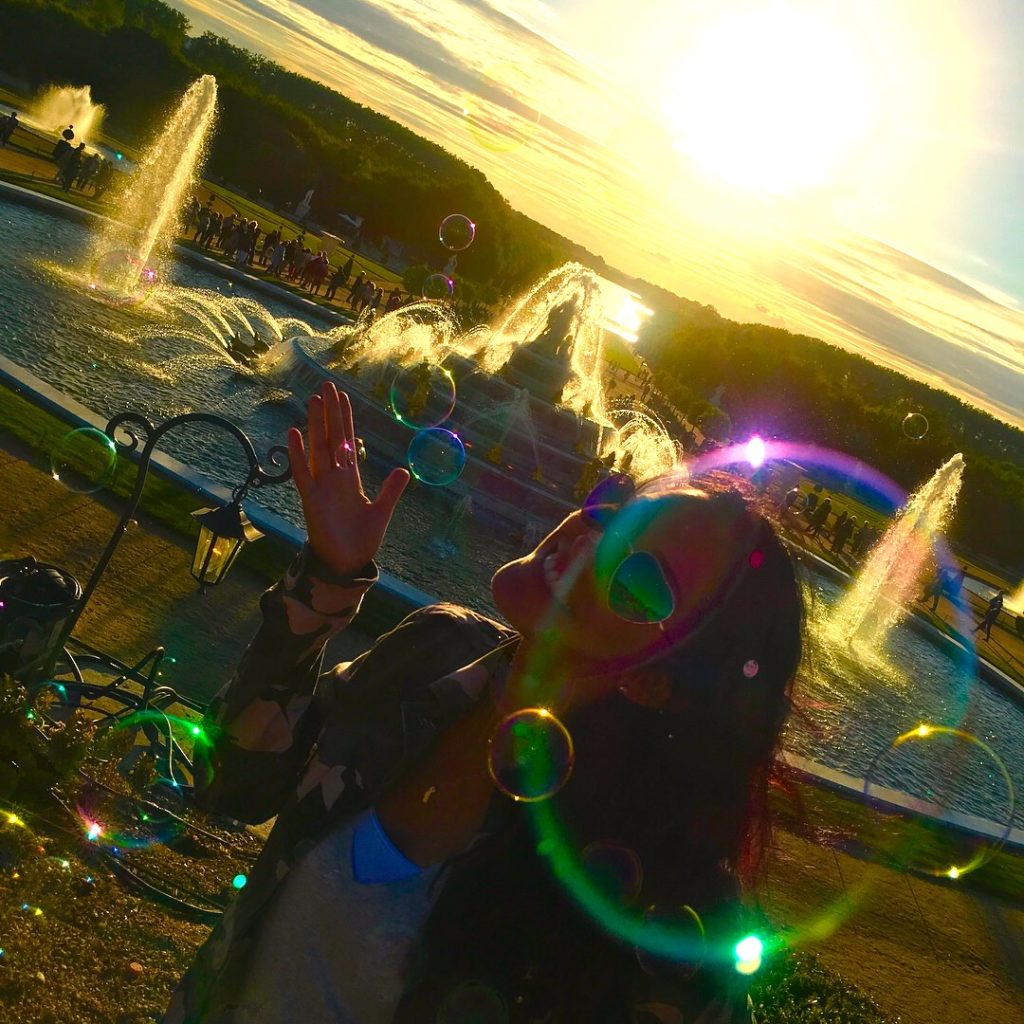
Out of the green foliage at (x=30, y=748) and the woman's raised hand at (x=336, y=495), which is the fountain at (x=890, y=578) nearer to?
the green foliage at (x=30, y=748)

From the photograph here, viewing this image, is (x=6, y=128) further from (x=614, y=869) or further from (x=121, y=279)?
(x=614, y=869)

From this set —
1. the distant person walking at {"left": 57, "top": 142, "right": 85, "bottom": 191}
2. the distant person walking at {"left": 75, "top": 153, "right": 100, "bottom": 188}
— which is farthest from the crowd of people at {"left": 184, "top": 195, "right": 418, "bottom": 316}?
the distant person walking at {"left": 57, "top": 142, "right": 85, "bottom": 191}

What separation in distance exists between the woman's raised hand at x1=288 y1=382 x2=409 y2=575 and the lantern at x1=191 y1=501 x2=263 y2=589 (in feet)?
11.4

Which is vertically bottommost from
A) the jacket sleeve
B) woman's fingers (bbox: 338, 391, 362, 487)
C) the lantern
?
the lantern

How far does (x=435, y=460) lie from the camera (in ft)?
51.7

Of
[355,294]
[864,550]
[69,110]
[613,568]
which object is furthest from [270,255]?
[613,568]

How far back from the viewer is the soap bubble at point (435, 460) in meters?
15.7

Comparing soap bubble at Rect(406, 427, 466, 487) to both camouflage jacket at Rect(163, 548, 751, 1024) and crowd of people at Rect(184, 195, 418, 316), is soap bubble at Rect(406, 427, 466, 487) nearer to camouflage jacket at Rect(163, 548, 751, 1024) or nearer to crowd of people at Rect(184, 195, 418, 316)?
camouflage jacket at Rect(163, 548, 751, 1024)

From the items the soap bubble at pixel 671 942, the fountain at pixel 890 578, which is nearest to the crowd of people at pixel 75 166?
the fountain at pixel 890 578

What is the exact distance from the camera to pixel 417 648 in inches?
89.1

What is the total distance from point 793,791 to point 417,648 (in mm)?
906

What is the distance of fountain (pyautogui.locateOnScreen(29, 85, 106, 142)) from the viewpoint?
141 feet

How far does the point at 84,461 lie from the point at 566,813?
994cm

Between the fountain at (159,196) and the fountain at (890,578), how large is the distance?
689 inches
